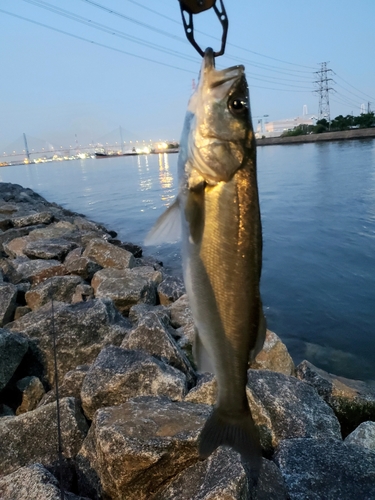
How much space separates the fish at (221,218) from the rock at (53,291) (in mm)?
5048

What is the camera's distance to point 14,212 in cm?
1895

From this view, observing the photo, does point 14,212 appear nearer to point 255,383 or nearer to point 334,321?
point 334,321

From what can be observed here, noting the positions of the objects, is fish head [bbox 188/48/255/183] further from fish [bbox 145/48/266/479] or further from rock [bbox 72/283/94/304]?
rock [bbox 72/283/94/304]

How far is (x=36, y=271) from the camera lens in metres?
8.62

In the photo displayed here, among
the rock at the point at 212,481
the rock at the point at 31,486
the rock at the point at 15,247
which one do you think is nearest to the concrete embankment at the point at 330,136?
the rock at the point at 15,247

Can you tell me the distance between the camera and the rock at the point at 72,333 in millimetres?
5176

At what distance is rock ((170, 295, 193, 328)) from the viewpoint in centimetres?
675

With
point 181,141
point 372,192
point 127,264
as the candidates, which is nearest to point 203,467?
point 181,141

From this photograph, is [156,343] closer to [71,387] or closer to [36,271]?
[71,387]

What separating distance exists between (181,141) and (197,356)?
1174 millimetres

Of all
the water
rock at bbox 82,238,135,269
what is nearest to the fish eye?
the water

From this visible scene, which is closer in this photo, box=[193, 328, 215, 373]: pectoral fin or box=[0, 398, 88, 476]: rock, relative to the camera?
box=[193, 328, 215, 373]: pectoral fin

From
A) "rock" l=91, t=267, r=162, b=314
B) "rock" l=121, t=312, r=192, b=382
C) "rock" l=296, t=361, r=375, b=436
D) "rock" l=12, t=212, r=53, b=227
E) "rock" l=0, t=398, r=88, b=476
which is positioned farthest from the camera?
"rock" l=12, t=212, r=53, b=227

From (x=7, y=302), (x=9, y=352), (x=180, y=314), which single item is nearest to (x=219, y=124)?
(x=9, y=352)
